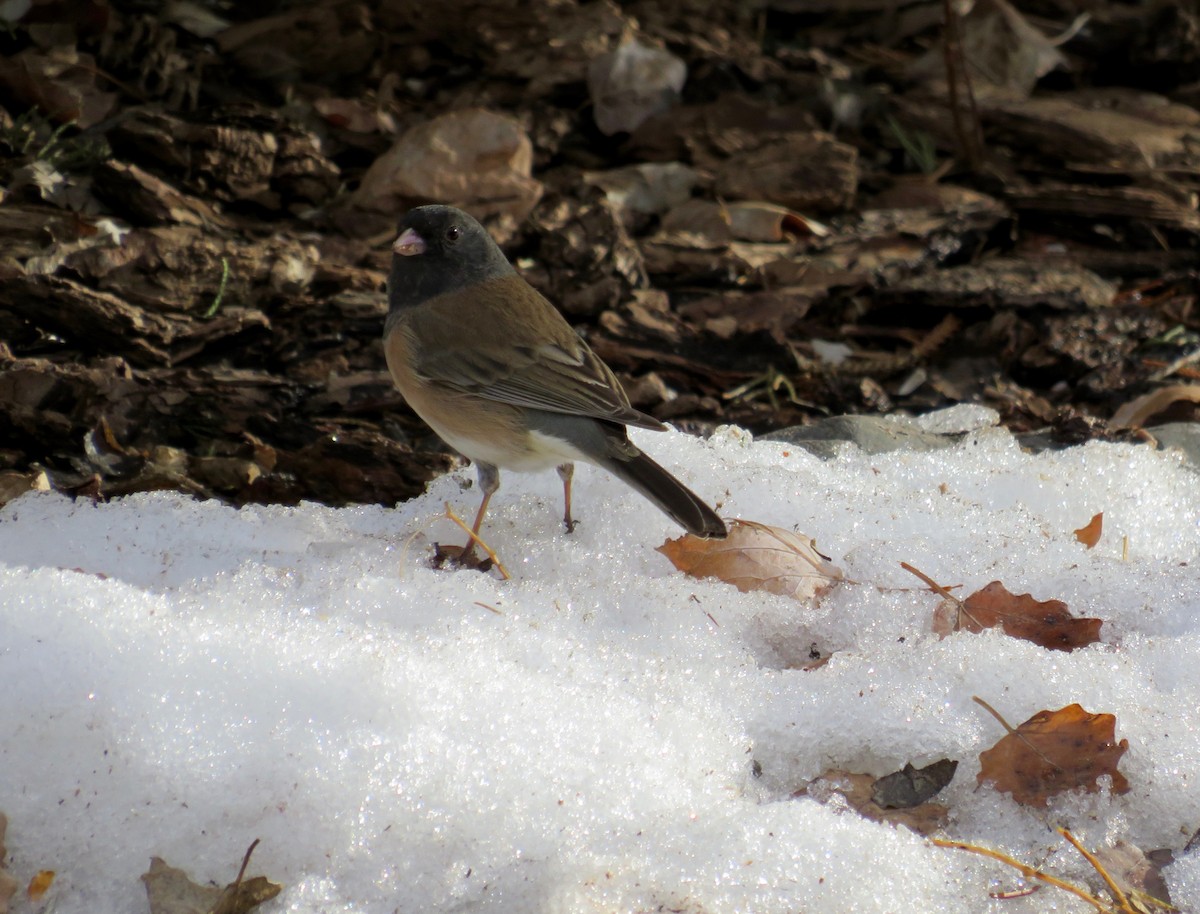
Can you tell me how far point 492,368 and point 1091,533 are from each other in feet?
5.29

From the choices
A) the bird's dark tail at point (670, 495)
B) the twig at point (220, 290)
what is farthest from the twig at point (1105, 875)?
the twig at point (220, 290)

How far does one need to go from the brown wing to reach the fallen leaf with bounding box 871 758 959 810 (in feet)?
4.19

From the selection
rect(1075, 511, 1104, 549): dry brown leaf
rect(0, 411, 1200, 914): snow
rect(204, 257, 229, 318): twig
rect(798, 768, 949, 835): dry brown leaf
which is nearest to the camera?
rect(0, 411, 1200, 914): snow

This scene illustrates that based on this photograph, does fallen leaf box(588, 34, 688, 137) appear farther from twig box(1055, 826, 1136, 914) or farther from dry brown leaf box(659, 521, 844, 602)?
twig box(1055, 826, 1136, 914)

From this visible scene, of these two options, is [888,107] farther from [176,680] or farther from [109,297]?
[176,680]

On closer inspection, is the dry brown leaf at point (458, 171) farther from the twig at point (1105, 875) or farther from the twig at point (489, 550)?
the twig at point (1105, 875)

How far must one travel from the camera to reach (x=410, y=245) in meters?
3.79

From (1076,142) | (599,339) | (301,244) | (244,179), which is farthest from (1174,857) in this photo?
(1076,142)

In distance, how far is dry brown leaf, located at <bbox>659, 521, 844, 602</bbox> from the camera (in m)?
2.94

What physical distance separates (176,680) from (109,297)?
2.12 m

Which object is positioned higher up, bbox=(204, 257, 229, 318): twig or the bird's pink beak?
the bird's pink beak

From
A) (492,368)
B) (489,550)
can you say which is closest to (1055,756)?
(489,550)

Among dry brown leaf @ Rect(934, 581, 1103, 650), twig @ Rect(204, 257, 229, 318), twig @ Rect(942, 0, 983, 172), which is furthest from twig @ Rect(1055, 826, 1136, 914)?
twig @ Rect(942, 0, 983, 172)

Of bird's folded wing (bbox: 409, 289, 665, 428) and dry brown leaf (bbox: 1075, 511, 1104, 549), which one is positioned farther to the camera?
bird's folded wing (bbox: 409, 289, 665, 428)
